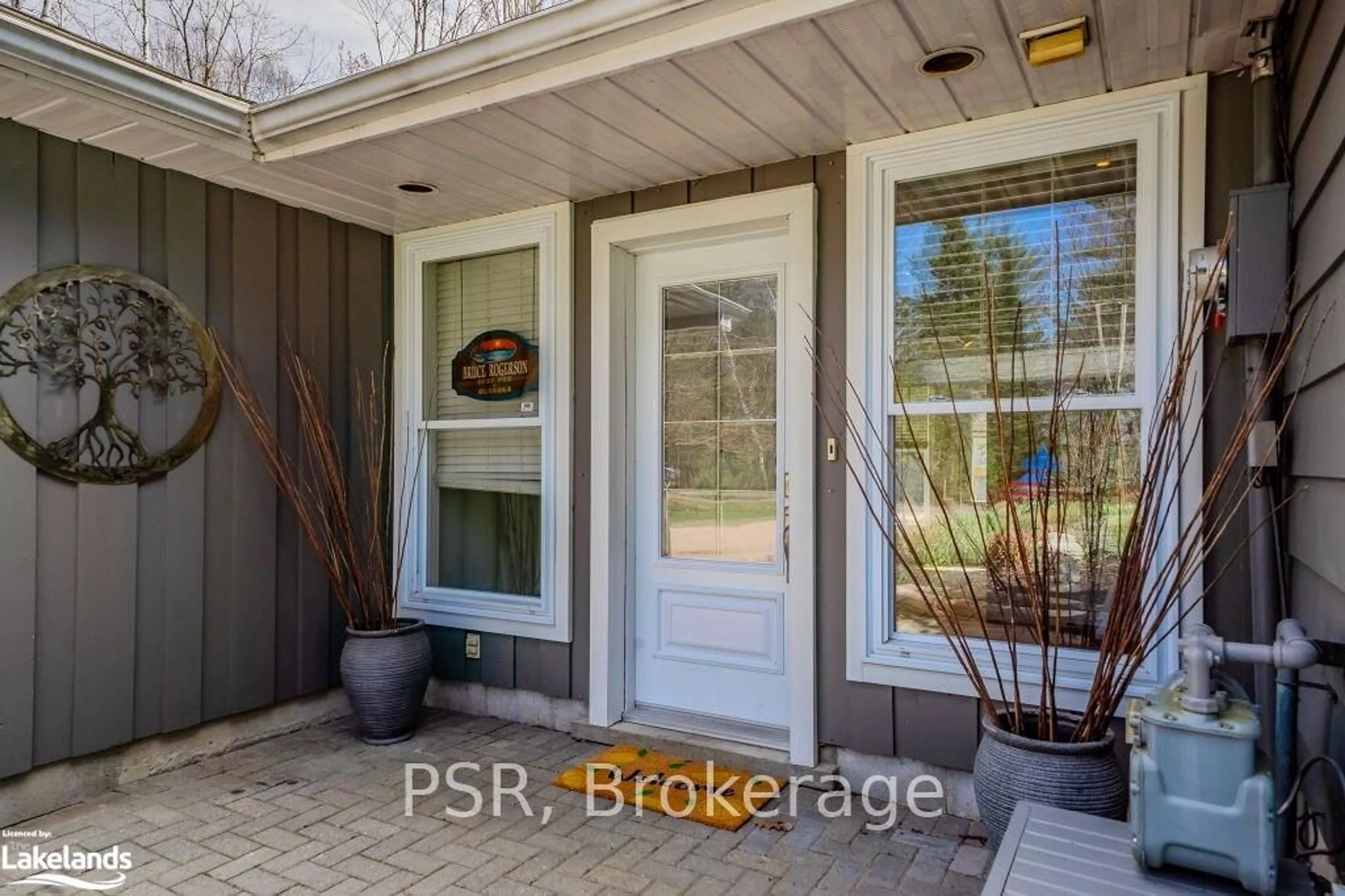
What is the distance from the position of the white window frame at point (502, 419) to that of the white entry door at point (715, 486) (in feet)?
1.08

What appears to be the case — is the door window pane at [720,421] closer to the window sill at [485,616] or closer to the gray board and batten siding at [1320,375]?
the window sill at [485,616]

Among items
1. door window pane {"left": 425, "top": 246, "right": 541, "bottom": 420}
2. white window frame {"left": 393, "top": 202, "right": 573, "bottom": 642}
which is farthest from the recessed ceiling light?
door window pane {"left": 425, "top": 246, "right": 541, "bottom": 420}

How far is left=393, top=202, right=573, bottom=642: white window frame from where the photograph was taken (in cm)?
364

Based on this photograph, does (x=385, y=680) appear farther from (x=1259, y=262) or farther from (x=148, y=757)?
(x=1259, y=262)

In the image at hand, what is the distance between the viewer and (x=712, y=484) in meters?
3.48

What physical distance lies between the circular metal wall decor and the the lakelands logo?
3.99ft

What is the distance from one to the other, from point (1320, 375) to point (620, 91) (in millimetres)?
1971

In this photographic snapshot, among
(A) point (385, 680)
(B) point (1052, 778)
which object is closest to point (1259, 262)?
(B) point (1052, 778)

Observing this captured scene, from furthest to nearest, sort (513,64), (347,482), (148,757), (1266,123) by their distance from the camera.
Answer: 1. (347,482)
2. (148,757)
3. (513,64)
4. (1266,123)

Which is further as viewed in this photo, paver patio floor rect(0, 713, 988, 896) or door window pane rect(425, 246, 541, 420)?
door window pane rect(425, 246, 541, 420)

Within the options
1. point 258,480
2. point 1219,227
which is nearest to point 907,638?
point 1219,227

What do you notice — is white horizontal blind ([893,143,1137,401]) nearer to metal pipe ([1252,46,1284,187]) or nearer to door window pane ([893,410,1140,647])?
door window pane ([893,410,1140,647])

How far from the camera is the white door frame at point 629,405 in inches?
121

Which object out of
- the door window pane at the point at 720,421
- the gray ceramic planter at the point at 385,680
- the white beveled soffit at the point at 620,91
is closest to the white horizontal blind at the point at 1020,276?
the white beveled soffit at the point at 620,91
